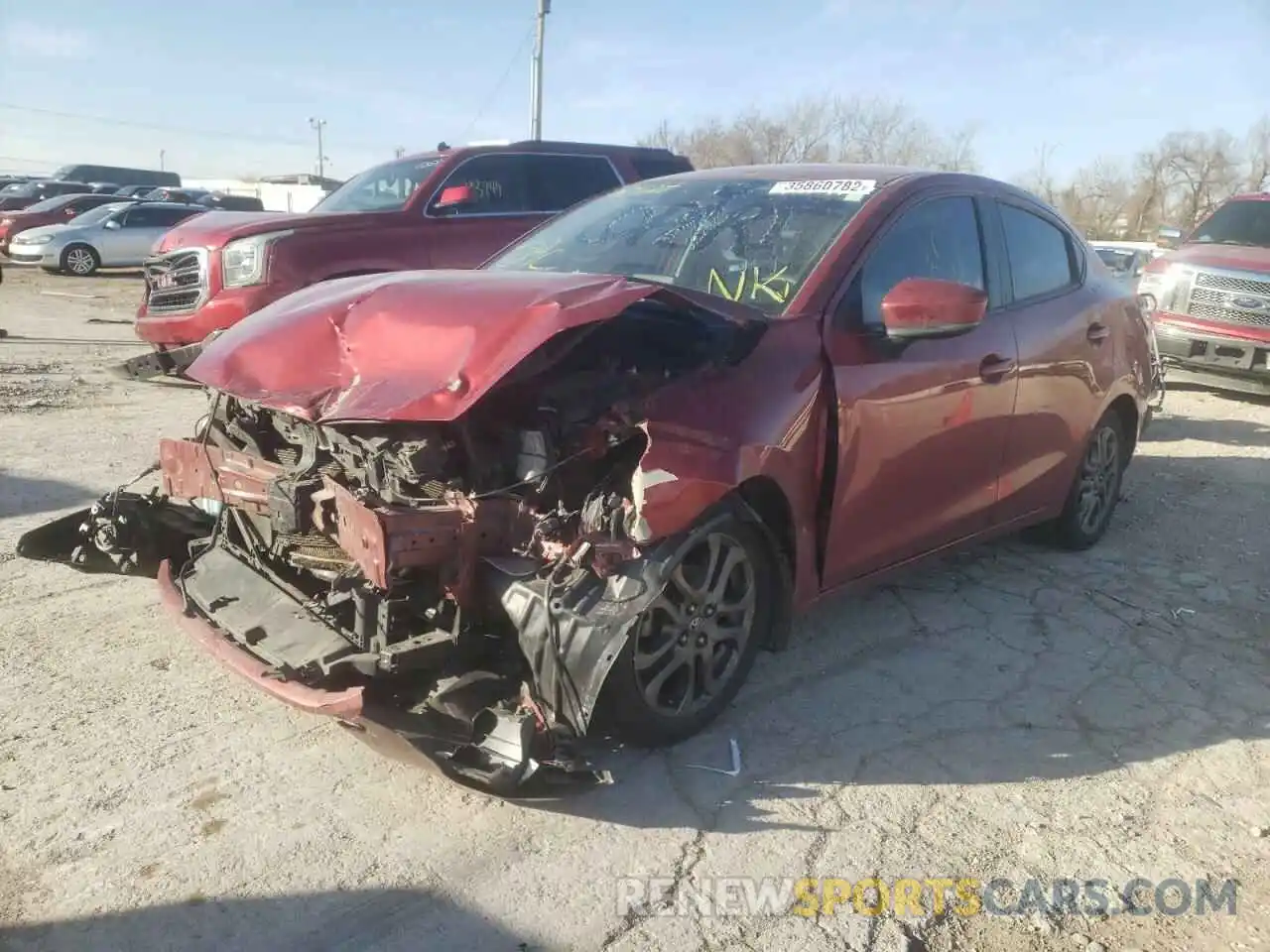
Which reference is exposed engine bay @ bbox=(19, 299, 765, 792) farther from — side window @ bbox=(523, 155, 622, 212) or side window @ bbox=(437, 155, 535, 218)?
side window @ bbox=(523, 155, 622, 212)

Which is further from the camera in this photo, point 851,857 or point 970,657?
point 970,657

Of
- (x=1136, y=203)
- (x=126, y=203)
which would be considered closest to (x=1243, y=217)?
(x=126, y=203)

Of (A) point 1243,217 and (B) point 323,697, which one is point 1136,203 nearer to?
(A) point 1243,217

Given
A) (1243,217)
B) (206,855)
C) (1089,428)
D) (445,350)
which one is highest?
(1243,217)

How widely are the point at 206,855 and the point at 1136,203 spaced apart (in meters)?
53.8

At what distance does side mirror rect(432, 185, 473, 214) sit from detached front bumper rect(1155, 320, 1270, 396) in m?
6.63

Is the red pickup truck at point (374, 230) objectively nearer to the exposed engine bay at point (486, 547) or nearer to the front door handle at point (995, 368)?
the front door handle at point (995, 368)

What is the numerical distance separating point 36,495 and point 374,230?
346 cm

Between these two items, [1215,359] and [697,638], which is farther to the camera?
[1215,359]

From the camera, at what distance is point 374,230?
26.6 ft

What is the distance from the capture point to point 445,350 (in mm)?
2992

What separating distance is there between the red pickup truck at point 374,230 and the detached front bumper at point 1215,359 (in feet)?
18.4

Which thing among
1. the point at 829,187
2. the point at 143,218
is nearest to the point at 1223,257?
the point at 829,187

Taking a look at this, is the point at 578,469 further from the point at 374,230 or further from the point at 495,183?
the point at 495,183
